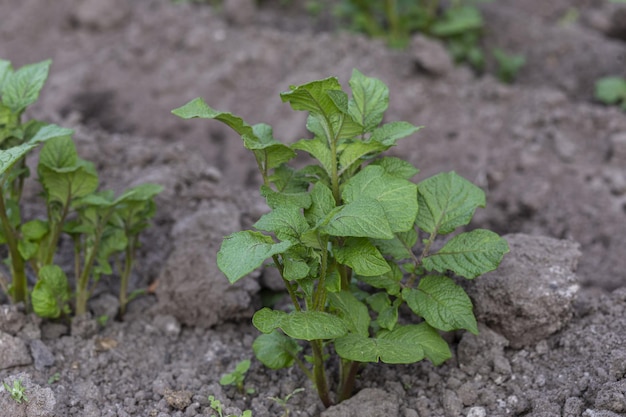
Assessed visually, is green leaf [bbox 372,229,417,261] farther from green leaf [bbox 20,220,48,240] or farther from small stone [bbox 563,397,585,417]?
green leaf [bbox 20,220,48,240]

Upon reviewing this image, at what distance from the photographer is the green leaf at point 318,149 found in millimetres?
2309

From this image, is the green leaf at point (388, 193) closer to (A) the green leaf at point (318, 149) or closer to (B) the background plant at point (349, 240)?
(B) the background plant at point (349, 240)

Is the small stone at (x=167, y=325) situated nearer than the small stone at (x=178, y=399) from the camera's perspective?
No

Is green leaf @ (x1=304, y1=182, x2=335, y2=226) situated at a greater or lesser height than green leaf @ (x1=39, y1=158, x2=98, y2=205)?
greater

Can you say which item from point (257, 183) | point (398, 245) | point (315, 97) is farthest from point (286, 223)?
point (257, 183)

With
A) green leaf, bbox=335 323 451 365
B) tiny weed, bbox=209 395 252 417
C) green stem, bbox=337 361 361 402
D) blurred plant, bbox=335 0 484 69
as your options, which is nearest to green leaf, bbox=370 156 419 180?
green leaf, bbox=335 323 451 365

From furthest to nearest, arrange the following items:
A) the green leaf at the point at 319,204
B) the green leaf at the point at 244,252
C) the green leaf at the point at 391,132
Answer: the green leaf at the point at 391,132
the green leaf at the point at 319,204
the green leaf at the point at 244,252

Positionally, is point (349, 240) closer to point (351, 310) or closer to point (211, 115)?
point (351, 310)

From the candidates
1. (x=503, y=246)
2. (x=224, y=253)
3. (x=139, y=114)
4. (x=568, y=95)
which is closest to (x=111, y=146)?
(x=139, y=114)

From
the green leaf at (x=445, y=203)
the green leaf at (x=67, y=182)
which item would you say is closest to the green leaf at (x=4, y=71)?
the green leaf at (x=67, y=182)

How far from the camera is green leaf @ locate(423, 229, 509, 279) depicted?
2357mm

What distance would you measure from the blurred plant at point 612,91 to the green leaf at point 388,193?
261cm

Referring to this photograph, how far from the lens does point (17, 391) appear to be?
237 cm

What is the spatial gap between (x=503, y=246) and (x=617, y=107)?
2423 mm
